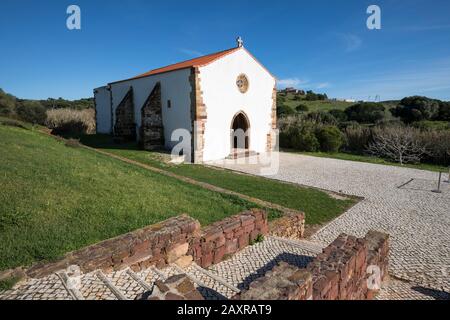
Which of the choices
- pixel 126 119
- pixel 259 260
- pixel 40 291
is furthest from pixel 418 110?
pixel 40 291

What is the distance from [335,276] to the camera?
3094mm

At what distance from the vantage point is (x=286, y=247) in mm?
5098

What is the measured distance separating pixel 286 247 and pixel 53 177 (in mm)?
5438

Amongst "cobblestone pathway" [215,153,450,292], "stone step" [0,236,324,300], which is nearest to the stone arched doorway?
"cobblestone pathway" [215,153,450,292]

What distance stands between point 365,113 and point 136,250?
38.7 metres

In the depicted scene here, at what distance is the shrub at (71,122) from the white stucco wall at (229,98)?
17618 mm

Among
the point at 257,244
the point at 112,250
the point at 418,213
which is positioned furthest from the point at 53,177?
the point at 418,213

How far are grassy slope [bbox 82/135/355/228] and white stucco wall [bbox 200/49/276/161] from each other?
250 centimetres

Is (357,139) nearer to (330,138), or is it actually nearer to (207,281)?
(330,138)

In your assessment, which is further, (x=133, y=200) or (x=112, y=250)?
(x=133, y=200)

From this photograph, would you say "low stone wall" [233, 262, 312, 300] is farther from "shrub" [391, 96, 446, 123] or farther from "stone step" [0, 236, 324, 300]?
"shrub" [391, 96, 446, 123]

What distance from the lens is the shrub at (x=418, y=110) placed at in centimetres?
3372

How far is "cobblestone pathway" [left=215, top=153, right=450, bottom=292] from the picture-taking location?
5.15 m

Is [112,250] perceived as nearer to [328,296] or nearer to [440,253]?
[328,296]
